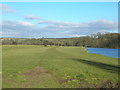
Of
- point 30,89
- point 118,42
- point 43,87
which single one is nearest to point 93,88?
point 43,87

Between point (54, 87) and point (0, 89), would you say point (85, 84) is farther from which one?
point (0, 89)

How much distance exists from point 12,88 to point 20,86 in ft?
2.06

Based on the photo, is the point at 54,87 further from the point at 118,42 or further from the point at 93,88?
the point at 118,42

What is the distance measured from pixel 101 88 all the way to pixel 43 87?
4.03 meters

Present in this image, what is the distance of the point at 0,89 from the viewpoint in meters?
9.87

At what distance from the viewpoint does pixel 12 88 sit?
33.6 feet

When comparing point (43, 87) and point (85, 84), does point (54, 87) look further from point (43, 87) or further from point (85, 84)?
point (85, 84)

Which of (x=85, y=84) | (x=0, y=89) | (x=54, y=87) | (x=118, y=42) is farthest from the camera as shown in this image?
(x=118, y=42)

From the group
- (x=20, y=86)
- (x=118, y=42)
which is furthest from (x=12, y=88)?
(x=118, y=42)

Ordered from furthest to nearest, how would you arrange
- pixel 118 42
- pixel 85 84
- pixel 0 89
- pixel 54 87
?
pixel 118 42 → pixel 85 84 → pixel 54 87 → pixel 0 89

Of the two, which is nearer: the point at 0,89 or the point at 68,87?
the point at 0,89

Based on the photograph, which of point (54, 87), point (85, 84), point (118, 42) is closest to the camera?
point (54, 87)

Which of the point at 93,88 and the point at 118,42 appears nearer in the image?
the point at 93,88

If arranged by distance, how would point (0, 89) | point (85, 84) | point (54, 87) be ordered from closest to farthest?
1. point (0, 89)
2. point (54, 87)
3. point (85, 84)
